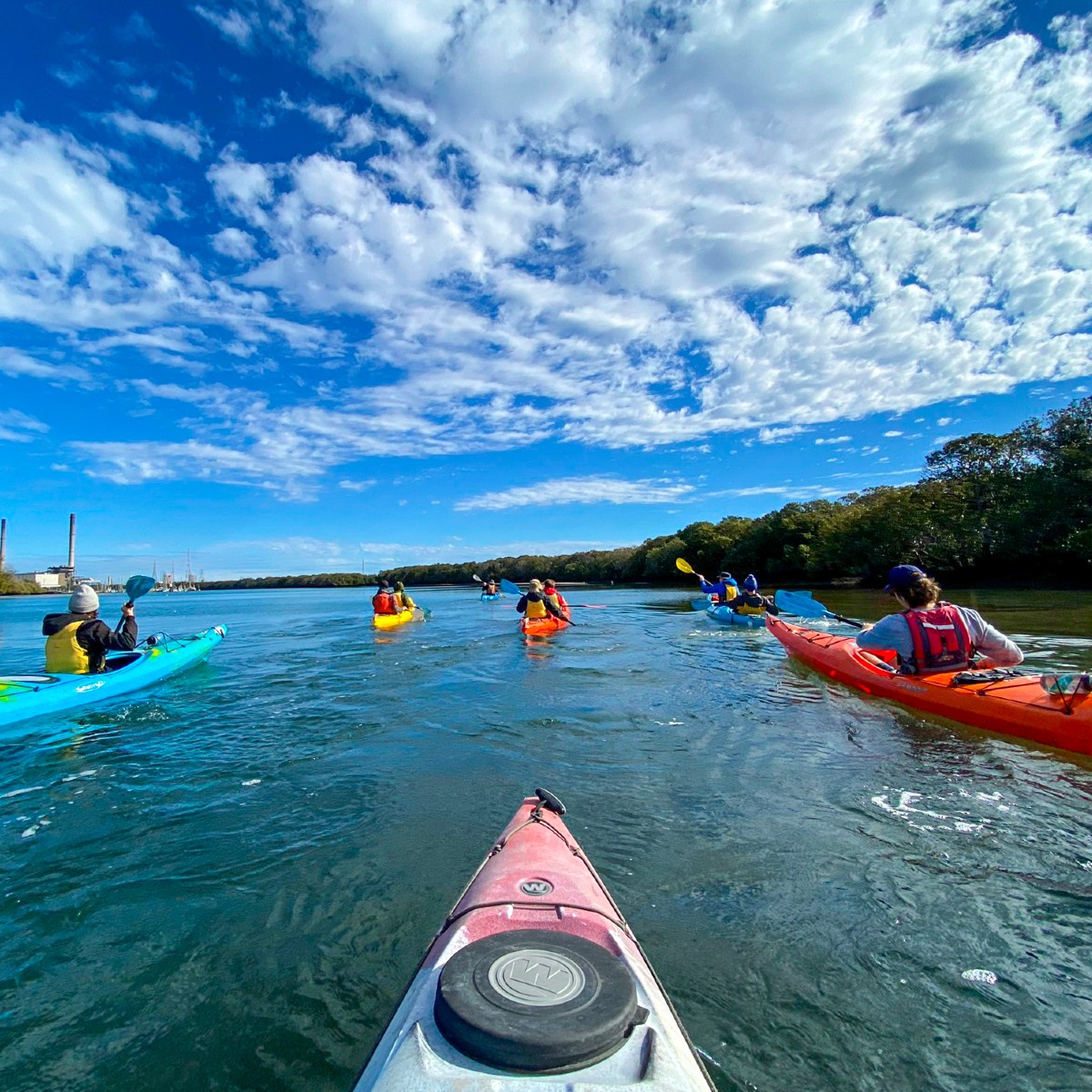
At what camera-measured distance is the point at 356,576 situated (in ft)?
428

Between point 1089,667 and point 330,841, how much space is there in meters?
12.0

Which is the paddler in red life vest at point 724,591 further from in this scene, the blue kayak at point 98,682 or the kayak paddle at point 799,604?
the blue kayak at point 98,682

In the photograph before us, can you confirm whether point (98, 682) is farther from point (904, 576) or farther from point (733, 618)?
point (733, 618)

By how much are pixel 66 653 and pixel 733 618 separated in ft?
53.3

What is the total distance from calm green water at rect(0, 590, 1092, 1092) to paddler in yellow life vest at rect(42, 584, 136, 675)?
55.1 inches

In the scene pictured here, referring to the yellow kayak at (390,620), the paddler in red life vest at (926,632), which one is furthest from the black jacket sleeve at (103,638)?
the paddler in red life vest at (926,632)

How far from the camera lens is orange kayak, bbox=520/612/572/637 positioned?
16.9m

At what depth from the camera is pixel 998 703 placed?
6.30 meters

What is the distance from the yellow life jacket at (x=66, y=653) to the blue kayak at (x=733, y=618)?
1582 centimetres

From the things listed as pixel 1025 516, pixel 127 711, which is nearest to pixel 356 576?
pixel 1025 516

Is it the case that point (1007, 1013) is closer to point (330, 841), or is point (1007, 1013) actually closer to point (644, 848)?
point (644, 848)

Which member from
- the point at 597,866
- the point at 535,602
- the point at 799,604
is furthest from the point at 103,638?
the point at 799,604

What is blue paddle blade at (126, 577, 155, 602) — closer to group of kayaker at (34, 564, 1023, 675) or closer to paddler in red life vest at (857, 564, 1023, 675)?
group of kayaker at (34, 564, 1023, 675)

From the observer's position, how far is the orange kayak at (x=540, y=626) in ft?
55.3
